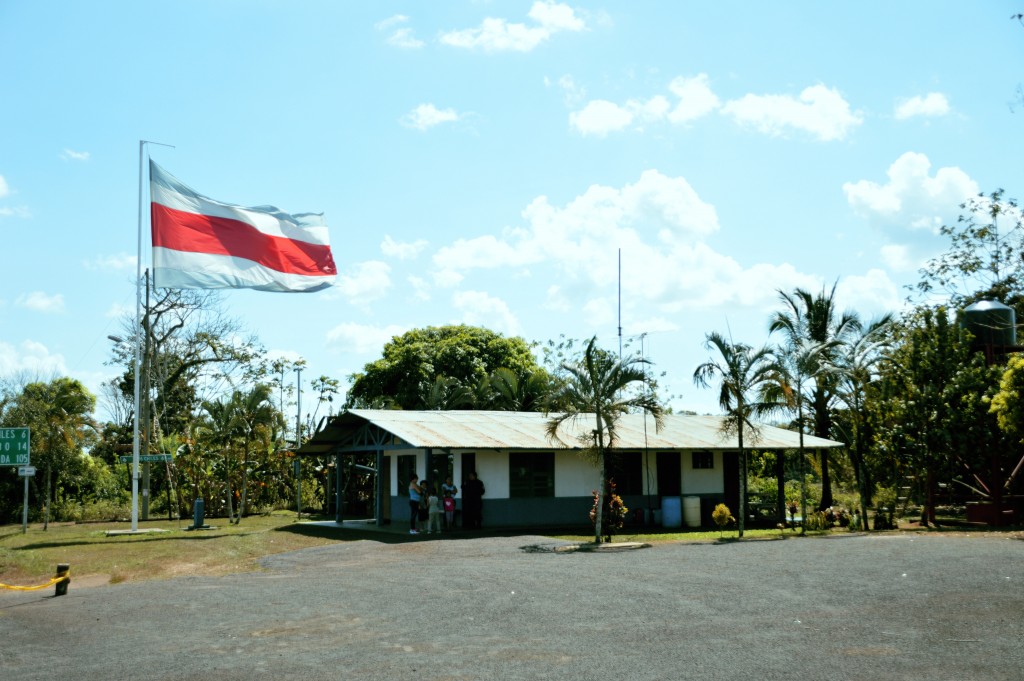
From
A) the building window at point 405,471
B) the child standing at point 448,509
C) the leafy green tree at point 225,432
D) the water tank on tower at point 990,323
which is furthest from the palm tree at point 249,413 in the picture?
the water tank on tower at point 990,323

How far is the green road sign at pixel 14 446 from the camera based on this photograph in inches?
893

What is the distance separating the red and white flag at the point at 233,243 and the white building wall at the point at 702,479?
13.6 m

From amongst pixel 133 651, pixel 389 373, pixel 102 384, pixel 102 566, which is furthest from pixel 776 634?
pixel 102 384

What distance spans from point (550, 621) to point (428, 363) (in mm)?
33090

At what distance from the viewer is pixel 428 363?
141 feet

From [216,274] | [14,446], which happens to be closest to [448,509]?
[216,274]

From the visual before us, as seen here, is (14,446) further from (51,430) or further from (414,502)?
(414,502)

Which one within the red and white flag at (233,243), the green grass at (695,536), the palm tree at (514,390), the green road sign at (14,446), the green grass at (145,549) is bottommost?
the green grass at (695,536)

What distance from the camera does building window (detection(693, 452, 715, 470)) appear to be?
29897 mm

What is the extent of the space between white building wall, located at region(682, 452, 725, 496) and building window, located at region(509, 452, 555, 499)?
200 inches

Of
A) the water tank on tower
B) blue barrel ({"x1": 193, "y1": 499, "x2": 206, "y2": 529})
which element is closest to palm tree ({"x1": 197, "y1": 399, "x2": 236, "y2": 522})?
blue barrel ({"x1": 193, "y1": 499, "x2": 206, "y2": 529})

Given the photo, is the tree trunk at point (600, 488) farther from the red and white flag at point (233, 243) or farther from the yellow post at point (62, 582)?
the yellow post at point (62, 582)

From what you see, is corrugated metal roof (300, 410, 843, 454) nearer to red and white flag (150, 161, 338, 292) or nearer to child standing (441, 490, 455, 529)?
child standing (441, 490, 455, 529)

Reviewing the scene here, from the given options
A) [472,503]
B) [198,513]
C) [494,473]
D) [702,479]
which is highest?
[494,473]
